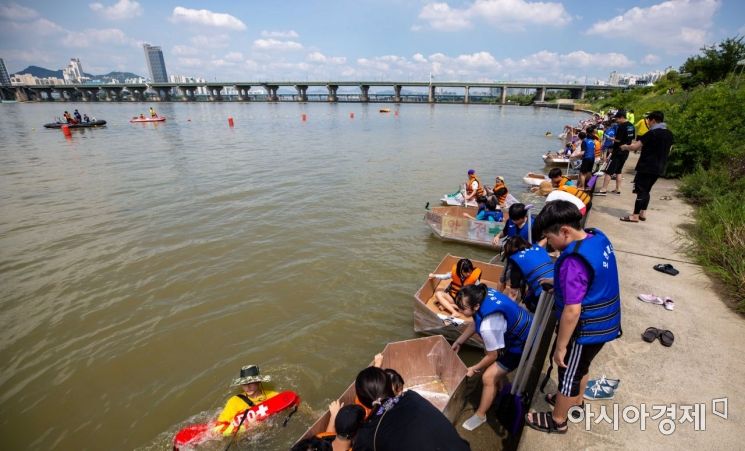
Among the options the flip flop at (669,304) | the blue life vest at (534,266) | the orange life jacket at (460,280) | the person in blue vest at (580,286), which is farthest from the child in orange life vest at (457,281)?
the person in blue vest at (580,286)

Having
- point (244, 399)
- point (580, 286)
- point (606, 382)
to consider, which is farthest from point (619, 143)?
point (244, 399)

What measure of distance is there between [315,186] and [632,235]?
39.0 ft

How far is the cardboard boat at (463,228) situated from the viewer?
8.38 m

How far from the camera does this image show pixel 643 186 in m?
7.01

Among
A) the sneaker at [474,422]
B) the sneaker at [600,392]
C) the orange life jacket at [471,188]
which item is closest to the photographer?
the sneaker at [600,392]

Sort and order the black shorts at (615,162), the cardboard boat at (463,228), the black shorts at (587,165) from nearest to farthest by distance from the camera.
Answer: the cardboard boat at (463,228), the black shorts at (615,162), the black shorts at (587,165)

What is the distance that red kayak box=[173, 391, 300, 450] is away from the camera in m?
3.95

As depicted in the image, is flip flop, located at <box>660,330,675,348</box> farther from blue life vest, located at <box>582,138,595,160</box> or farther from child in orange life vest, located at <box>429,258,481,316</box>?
blue life vest, located at <box>582,138,595,160</box>

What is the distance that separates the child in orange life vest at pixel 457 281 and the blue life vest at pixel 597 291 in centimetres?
271

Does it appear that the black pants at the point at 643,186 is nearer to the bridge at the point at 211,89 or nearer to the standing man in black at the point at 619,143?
the standing man in black at the point at 619,143

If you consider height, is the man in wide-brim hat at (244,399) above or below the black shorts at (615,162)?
below

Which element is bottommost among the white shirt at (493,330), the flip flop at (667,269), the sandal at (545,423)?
the sandal at (545,423)

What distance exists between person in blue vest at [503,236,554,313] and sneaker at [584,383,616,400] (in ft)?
3.08

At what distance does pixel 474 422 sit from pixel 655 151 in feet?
21.9
